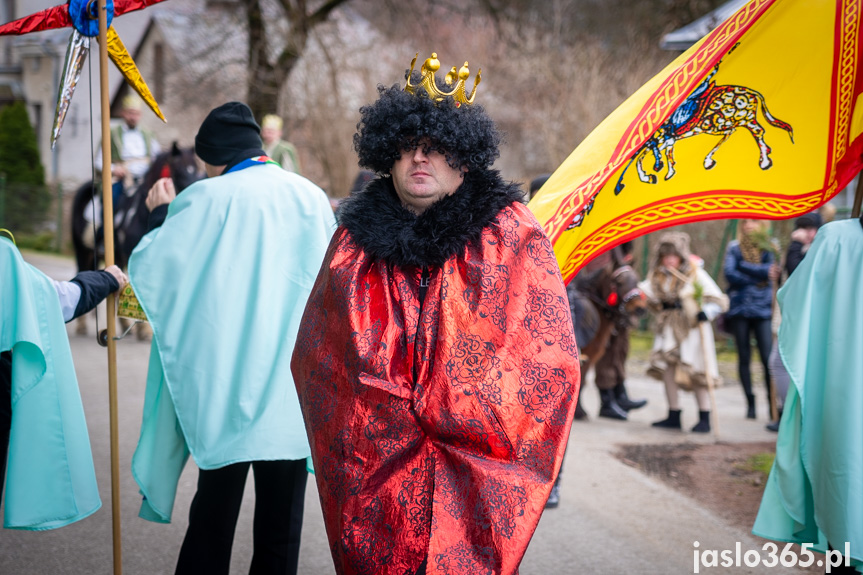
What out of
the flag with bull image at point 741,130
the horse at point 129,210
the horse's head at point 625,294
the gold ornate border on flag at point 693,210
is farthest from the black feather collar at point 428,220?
the horse's head at point 625,294

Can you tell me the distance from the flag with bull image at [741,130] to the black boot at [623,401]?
4.30 meters

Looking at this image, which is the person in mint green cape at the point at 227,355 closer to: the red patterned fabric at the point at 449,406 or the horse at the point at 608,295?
the red patterned fabric at the point at 449,406

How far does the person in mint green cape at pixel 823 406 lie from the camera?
3.37 meters

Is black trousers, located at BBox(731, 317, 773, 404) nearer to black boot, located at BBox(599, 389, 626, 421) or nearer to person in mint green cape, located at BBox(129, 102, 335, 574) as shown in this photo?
black boot, located at BBox(599, 389, 626, 421)

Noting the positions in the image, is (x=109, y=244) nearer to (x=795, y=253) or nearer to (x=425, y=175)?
(x=425, y=175)

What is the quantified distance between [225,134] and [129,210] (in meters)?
5.62

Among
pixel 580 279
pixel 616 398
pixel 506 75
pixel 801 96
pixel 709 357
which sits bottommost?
pixel 616 398

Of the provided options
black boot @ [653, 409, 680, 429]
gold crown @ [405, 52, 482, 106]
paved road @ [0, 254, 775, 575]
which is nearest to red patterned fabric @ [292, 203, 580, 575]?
gold crown @ [405, 52, 482, 106]

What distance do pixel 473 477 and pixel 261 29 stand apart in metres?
13.7

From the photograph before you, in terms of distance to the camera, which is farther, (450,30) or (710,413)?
(450,30)

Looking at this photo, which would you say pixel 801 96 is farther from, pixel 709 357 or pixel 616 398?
pixel 616 398

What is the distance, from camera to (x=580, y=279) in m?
7.34

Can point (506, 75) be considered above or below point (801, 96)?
above

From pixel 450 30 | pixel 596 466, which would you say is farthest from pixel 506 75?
pixel 596 466
